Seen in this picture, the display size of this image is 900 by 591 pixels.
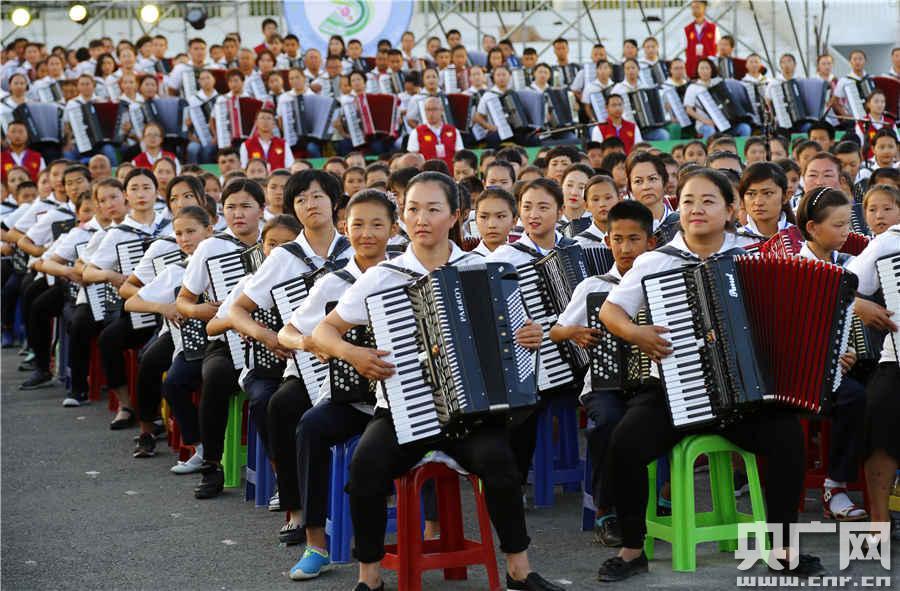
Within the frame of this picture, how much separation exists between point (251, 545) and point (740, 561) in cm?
193

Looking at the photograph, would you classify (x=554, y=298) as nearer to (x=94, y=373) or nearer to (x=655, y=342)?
(x=655, y=342)

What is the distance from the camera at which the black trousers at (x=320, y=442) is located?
5246 millimetres

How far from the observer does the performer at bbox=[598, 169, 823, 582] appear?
16.3 feet

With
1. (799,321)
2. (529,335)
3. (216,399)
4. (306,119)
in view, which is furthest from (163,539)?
(306,119)

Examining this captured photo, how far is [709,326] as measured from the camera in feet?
15.9

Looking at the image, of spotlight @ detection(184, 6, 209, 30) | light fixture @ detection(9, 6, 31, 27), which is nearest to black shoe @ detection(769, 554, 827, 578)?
spotlight @ detection(184, 6, 209, 30)

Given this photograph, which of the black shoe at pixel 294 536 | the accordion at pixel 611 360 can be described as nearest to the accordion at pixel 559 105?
the accordion at pixel 611 360

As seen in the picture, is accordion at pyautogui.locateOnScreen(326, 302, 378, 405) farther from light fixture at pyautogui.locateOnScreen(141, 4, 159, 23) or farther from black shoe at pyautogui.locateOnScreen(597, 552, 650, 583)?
light fixture at pyautogui.locateOnScreen(141, 4, 159, 23)

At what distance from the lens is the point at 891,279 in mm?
5242

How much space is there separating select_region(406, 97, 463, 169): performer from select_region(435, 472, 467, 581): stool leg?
10210 millimetres

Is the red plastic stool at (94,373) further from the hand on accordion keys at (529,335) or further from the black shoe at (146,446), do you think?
the hand on accordion keys at (529,335)

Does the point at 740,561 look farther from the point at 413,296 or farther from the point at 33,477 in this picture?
the point at 33,477

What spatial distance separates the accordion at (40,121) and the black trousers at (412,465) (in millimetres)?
11225

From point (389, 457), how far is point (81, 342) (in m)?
4.94
